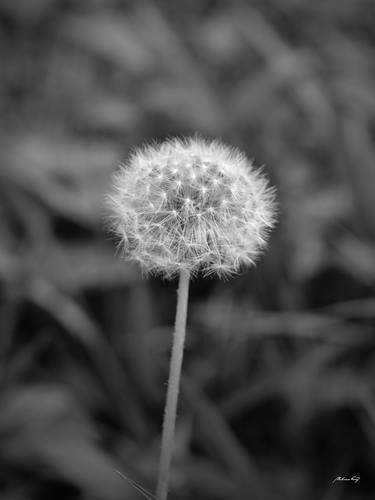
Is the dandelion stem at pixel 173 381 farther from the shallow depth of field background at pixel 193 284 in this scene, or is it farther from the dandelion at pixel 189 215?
the shallow depth of field background at pixel 193 284

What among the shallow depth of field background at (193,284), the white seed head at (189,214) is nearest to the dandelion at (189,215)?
the white seed head at (189,214)

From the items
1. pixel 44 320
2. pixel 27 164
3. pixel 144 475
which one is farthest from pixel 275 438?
pixel 27 164

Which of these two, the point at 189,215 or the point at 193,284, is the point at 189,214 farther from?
the point at 193,284

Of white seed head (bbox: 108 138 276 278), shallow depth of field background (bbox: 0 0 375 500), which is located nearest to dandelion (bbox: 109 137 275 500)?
white seed head (bbox: 108 138 276 278)

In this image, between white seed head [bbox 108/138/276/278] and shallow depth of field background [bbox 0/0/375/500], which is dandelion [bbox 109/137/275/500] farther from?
shallow depth of field background [bbox 0/0/375/500]

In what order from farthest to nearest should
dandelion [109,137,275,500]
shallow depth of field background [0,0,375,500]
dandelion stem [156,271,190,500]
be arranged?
shallow depth of field background [0,0,375,500] < dandelion [109,137,275,500] < dandelion stem [156,271,190,500]

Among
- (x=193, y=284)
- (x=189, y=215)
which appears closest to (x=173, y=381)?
(x=189, y=215)
